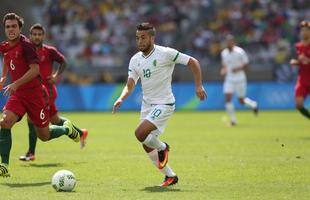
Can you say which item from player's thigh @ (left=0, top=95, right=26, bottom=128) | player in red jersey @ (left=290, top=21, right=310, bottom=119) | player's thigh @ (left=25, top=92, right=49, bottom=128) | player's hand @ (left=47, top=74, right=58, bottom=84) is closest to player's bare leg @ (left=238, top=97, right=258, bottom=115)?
player in red jersey @ (left=290, top=21, right=310, bottom=119)

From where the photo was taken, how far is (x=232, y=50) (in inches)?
922

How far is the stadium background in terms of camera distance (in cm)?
3139

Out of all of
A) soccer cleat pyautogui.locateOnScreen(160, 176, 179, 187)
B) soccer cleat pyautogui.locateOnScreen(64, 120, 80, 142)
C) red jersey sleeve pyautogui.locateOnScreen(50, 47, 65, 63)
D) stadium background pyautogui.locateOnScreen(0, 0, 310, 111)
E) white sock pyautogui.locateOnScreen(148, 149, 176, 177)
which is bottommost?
stadium background pyautogui.locateOnScreen(0, 0, 310, 111)

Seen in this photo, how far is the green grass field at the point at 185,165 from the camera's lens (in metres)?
9.37

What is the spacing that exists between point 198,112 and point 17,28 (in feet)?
64.1

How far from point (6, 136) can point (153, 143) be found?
2658 millimetres

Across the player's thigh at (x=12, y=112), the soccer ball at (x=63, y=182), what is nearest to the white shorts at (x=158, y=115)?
the soccer ball at (x=63, y=182)

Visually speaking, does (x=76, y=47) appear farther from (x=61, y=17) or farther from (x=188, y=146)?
(x=188, y=146)

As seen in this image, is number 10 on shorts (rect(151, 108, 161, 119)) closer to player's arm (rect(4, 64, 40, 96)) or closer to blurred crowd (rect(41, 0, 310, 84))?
player's arm (rect(4, 64, 40, 96))

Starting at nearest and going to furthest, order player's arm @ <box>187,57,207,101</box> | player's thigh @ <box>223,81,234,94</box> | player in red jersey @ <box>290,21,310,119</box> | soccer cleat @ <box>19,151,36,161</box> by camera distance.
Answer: player's arm @ <box>187,57,207,101</box> → soccer cleat @ <box>19,151,36,161</box> → player in red jersey @ <box>290,21,310,119</box> → player's thigh @ <box>223,81,234,94</box>

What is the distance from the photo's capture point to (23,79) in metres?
11.0

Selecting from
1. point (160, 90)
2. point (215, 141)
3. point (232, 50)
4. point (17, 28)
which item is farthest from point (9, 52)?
point (232, 50)

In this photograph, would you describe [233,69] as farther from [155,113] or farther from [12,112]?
[155,113]

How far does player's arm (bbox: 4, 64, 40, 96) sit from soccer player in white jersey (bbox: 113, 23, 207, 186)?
5.29 feet
